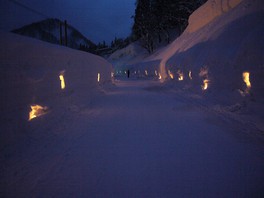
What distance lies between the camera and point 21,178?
376cm

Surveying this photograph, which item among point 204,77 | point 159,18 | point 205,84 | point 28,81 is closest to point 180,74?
point 204,77

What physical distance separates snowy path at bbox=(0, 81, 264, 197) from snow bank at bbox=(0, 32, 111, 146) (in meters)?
0.82

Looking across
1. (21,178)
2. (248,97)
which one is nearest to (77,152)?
(21,178)

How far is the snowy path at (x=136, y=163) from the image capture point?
11.1 ft

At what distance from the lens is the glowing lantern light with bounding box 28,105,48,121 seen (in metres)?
6.41

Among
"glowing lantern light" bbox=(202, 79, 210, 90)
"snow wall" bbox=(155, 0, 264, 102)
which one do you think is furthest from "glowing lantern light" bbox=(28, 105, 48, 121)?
"glowing lantern light" bbox=(202, 79, 210, 90)

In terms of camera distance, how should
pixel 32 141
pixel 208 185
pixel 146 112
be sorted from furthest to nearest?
pixel 146 112
pixel 32 141
pixel 208 185

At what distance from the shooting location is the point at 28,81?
6461 mm

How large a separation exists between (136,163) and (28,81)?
4420 mm

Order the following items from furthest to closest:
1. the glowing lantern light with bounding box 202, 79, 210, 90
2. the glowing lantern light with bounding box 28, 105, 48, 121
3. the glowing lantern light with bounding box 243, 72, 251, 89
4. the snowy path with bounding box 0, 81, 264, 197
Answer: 1. the glowing lantern light with bounding box 202, 79, 210, 90
2. the glowing lantern light with bounding box 243, 72, 251, 89
3. the glowing lantern light with bounding box 28, 105, 48, 121
4. the snowy path with bounding box 0, 81, 264, 197

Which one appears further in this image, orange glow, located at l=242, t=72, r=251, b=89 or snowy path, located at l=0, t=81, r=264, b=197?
orange glow, located at l=242, t=72, r=251, b=89

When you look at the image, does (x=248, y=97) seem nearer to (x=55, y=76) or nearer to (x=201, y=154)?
(x=201, y=154)

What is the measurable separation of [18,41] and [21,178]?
4127 mm

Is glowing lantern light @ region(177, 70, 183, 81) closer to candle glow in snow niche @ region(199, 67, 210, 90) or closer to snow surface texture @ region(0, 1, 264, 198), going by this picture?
candle glow in snow niche @ region(199, 67, 210, 90)
